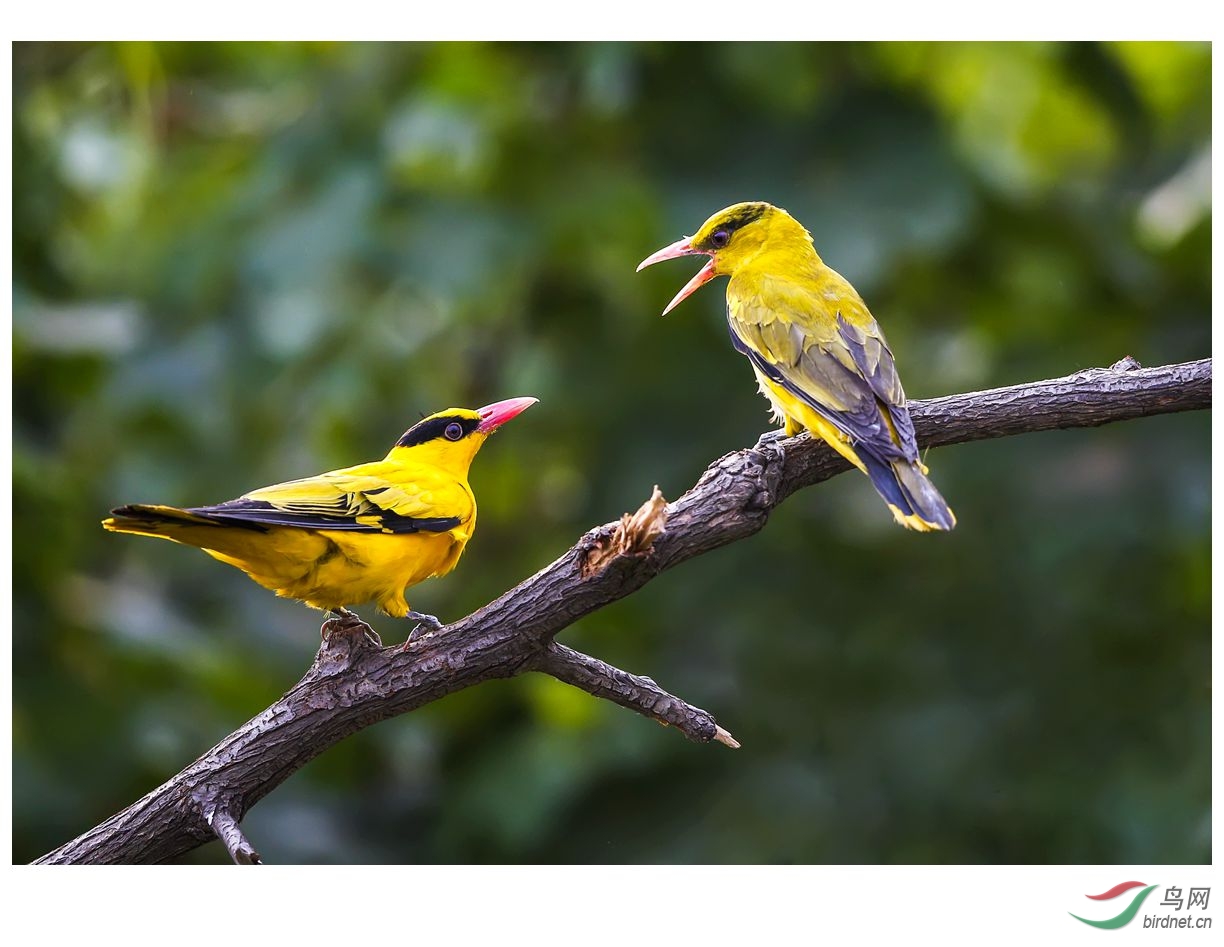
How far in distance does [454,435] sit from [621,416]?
2.02 metres

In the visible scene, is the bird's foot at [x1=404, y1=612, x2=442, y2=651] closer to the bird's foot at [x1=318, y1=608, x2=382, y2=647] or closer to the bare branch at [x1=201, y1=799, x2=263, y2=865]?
the bird's foot at [x1=318, y1=608, x2=382, y2=647]

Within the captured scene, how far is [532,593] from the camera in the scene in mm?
3508

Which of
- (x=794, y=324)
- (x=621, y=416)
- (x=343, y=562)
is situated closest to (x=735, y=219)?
(x=794, y=324)

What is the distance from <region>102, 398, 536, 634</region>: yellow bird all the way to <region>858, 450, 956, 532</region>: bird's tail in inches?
33.9

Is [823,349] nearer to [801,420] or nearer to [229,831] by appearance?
[801,420]

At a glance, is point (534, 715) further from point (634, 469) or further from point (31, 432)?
point (31, 432)

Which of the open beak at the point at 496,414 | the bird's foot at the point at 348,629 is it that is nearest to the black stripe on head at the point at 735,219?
the open beak at the point at 496,414

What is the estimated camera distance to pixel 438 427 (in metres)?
3.69

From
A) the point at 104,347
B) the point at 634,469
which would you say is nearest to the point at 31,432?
the point at 104,347

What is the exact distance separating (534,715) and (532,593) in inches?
118

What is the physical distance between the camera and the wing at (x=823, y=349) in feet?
11.9

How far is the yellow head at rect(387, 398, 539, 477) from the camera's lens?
368 centimetres
